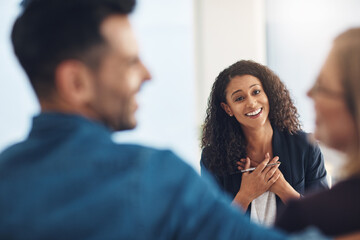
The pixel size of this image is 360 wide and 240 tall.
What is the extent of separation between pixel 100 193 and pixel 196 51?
3.14 meters

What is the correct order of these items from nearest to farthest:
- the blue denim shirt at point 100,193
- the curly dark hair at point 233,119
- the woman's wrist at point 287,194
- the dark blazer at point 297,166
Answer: the blue denim shirt at point 100,193
the woman's wrist at point 287,194
the dark blazer at point 297,166
the curly dark hair at point 233,119

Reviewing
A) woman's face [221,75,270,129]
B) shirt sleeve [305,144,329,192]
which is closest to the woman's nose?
woman's face [221,75,270,129]

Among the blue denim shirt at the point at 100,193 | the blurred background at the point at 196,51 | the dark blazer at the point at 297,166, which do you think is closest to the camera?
the blue denim shirt at the point at 100,193

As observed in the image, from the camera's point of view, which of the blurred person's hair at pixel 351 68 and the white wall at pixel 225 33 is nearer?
the blurred person's hair at pixel 351 68

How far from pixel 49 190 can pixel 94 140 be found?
4.7 inches

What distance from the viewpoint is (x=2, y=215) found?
694 mm

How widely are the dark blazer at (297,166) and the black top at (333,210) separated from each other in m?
1.18

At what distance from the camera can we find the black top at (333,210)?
0.74 m

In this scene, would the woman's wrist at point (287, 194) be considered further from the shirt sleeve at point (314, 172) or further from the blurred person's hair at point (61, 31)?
the blurred person's hair at point (61, 31)

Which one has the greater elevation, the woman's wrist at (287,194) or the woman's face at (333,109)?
the woman's face at (333,109)

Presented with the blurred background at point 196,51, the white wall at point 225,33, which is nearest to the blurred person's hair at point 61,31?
the blurred background at point 196,51

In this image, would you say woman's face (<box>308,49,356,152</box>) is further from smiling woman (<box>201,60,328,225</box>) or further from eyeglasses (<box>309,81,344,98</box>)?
smiling woman (<box>201,60,328,225</box>)

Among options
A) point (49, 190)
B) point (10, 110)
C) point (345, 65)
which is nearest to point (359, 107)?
point (345, 65)

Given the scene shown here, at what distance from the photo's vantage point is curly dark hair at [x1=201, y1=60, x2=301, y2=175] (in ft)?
6.75
